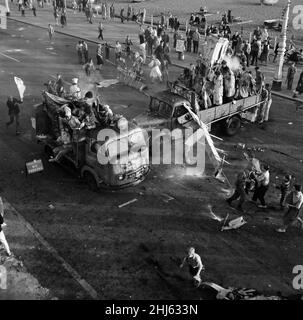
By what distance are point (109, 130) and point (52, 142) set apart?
2768 millimetres

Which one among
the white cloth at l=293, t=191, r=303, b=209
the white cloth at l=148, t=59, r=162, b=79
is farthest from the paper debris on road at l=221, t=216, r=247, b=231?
the white cloth at l=148, t=59, r=162, b=79

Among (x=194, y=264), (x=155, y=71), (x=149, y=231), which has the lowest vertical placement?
(x=149, y=231)

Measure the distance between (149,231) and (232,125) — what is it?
721 centimetres

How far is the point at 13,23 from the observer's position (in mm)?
38406

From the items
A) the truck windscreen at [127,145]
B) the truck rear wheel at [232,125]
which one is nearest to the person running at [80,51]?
the truck rear wheel at [232,125]

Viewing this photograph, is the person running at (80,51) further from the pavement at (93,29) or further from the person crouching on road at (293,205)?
the person crouching on road at (293,205)

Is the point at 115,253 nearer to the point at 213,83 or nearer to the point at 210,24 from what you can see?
the point at 213,83

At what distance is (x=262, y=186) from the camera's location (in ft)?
39.2

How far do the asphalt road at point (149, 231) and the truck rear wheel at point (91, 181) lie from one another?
0.79ft

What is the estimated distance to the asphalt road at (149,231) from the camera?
958 cm

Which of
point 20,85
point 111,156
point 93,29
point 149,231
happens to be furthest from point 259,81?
point 93,29

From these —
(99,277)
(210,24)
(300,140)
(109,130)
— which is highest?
(210,24)

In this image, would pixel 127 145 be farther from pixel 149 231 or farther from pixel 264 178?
pixel 264 178
